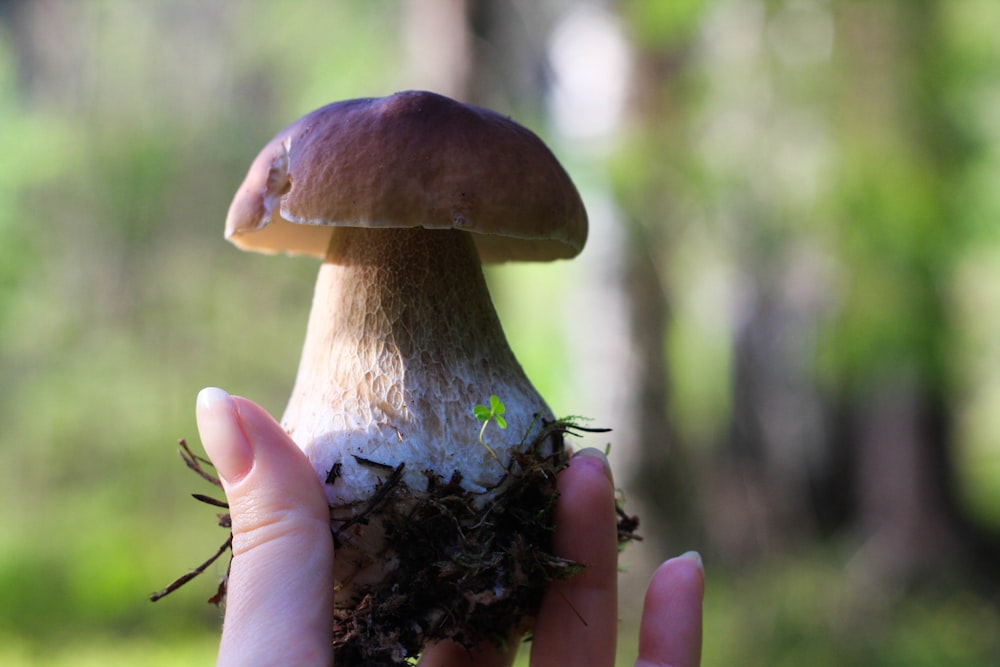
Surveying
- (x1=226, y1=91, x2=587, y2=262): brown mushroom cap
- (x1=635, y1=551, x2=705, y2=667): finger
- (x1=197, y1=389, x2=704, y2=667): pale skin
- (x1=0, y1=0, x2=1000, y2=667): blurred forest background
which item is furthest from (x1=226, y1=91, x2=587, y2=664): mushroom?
(x1=0, y1=0, x2=1000, y2=667): blurred forest background

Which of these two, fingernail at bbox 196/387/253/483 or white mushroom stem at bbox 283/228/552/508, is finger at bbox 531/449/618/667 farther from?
fingernail at bbox 196/387/253/483

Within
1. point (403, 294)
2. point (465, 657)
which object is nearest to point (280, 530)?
point (403, 294)

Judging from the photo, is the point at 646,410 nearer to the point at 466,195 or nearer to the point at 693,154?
the point at 693,154

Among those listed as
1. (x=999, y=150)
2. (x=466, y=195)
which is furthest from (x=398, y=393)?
(x=999, y=150)

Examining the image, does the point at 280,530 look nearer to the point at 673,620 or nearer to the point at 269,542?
the point at 269,542

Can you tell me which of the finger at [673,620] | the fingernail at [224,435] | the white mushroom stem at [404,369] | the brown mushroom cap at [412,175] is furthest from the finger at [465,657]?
the brown mushroom cap at [412,175]

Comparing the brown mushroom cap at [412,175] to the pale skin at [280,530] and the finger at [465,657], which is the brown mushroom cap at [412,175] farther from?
the finger at [465,657]
